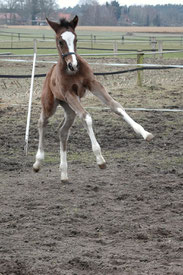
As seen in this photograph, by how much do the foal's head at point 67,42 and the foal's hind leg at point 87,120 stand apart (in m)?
0.32

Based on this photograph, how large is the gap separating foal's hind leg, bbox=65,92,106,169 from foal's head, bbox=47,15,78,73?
1.06ft

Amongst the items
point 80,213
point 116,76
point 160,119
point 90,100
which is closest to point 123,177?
point 80,213

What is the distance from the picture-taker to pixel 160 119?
34.5 ft

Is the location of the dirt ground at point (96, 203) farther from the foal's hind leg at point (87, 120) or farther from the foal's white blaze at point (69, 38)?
the foal's white blaze at point (69, 38)

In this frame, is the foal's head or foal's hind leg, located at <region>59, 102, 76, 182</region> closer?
the foal's head

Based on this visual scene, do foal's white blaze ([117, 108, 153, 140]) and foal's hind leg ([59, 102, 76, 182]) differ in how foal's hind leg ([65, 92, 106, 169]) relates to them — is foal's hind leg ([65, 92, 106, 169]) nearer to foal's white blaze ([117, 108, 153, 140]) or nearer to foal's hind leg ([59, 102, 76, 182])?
foal's white blaze ([117, 108, 153, 140])

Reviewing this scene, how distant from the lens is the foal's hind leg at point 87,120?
216 inches

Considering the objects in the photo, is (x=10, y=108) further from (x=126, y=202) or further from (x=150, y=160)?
(x=126, y=202)

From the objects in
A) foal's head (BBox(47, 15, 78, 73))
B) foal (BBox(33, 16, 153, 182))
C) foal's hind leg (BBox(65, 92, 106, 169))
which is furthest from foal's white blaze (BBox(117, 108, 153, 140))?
foal's head (BBox(47, 15, 78, 73))

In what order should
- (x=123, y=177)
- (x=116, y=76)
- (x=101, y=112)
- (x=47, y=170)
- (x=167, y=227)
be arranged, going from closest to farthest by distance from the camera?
(x=167, y=227) < (x=123, y=177) < (x=47, y=170) < (x=101, y=112) < (x=116, y=76)

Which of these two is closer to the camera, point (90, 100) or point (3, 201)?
point (3, 201)

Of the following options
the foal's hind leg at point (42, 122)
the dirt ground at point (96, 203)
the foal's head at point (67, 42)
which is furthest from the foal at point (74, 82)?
the dirt ground at point (96, 203)

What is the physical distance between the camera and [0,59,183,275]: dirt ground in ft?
13.0

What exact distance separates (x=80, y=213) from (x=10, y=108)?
6.57 metres
